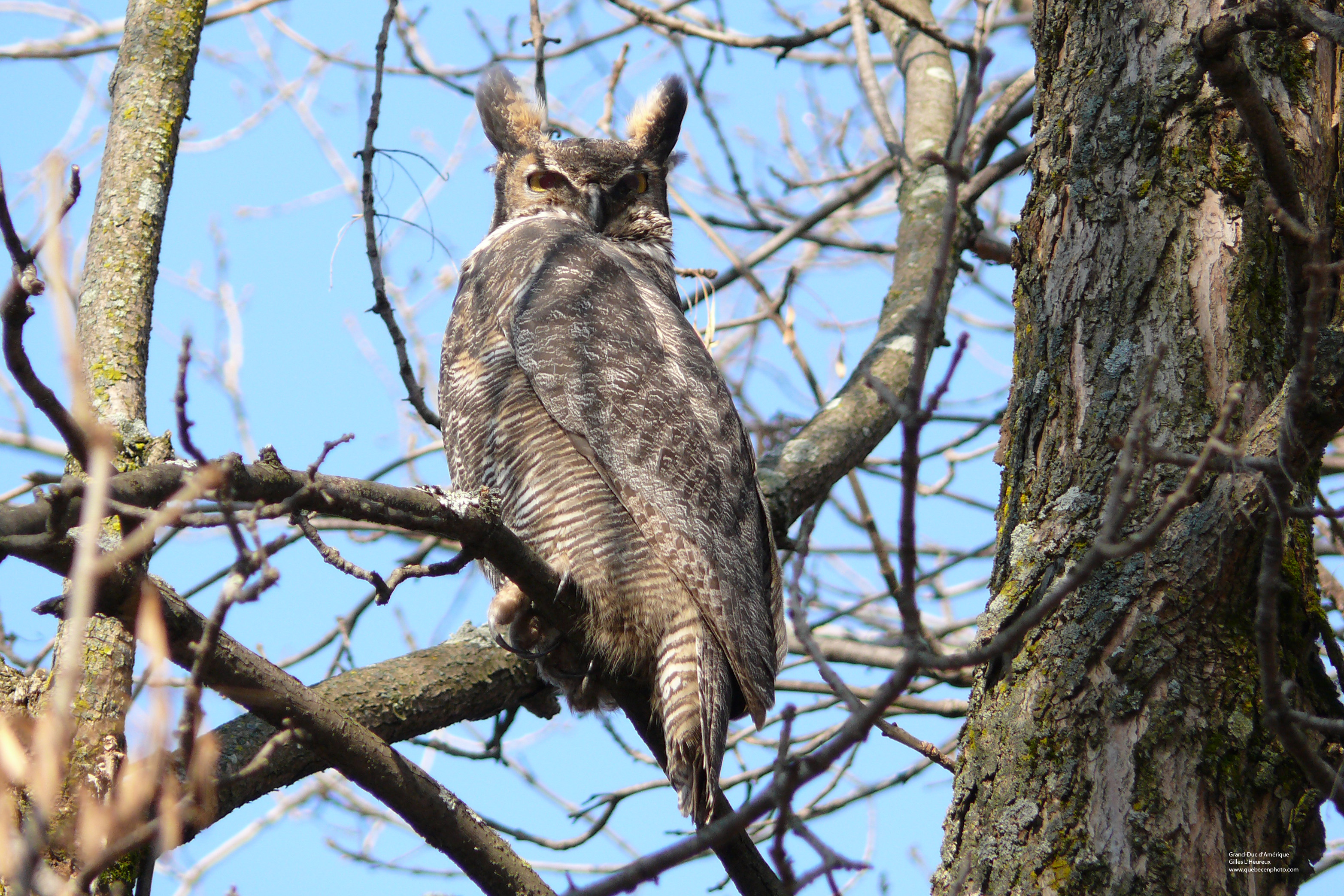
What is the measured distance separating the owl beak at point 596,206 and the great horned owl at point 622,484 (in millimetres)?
579

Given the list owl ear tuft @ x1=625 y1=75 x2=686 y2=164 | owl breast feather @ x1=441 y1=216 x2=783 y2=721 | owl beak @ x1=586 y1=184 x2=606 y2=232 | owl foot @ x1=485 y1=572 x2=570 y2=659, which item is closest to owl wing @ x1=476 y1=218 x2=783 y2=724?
owl breast feather @ x1=441 y1=216 x2=783 y2=721

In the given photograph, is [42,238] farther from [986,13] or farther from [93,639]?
[986,13]

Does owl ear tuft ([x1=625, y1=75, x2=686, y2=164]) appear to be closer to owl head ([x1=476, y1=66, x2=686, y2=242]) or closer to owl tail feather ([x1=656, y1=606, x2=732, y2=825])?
owl head ([x1=476, y1=66, x2=686, y2=242])

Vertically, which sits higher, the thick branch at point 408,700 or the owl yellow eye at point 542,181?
the owl yellow eye at point 542,181

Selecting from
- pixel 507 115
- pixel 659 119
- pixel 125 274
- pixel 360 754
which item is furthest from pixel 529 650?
pixel 659 119

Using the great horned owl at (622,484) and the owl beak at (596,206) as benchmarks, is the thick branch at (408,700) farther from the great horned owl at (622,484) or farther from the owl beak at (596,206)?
the owl beak at (596,206)

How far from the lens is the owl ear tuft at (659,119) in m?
5.03

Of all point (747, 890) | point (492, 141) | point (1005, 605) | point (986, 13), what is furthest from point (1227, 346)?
point (492, 141)

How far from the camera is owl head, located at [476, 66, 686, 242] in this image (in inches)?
179

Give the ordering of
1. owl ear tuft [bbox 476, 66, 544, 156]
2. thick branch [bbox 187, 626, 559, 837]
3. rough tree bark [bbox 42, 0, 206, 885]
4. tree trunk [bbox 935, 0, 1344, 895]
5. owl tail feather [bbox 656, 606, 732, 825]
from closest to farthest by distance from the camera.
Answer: tree trunk [bbox 935, 0, 1344, 895] < rough tree bark [bbox 42, 0, 206, 885] < thick branch [bbox 187, 626, 559, 837] < owl tail feather [bbox 656, 606, 732, 825] < owl ear tuft [bbox 476, 66, 544, 156]

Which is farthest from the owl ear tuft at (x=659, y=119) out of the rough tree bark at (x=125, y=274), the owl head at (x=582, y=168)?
the rough tree bark at (x=125, y=274)

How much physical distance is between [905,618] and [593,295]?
255 cm

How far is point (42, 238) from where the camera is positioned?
131 cm

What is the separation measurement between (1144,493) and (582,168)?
307 cm
